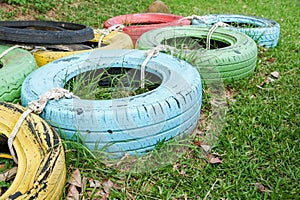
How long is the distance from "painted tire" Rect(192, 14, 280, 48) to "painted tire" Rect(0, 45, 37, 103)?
2.69 metres

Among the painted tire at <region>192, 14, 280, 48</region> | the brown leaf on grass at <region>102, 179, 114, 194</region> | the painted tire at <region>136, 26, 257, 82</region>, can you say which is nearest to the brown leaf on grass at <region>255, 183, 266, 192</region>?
the brown leaf on grass at <region>102, 179, 114, 194</region>

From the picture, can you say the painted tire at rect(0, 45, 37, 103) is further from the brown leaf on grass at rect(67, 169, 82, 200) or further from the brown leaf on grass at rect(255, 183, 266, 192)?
the brown leaf on grass at rect(255, 183, 266, 192)

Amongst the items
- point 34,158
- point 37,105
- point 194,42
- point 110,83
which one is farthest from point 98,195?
point 194,42

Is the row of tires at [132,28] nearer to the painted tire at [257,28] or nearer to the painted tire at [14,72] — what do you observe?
the painted tire at [257,28]

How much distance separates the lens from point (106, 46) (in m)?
3.87

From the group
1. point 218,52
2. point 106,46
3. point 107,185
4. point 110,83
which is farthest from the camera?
point 106,46

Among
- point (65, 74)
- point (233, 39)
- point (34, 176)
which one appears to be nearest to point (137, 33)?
point (233, 39)

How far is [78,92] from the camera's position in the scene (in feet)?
9.39

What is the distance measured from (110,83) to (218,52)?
1.20 m

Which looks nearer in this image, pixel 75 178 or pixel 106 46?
pixel 75 178

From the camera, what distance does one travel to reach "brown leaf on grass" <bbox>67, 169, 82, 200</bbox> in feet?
7.15

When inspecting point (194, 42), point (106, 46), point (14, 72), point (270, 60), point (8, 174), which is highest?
point (14, 72)

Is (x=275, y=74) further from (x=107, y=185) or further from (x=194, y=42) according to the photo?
(x=107, y=185)

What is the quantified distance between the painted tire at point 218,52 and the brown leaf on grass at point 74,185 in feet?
5.43
